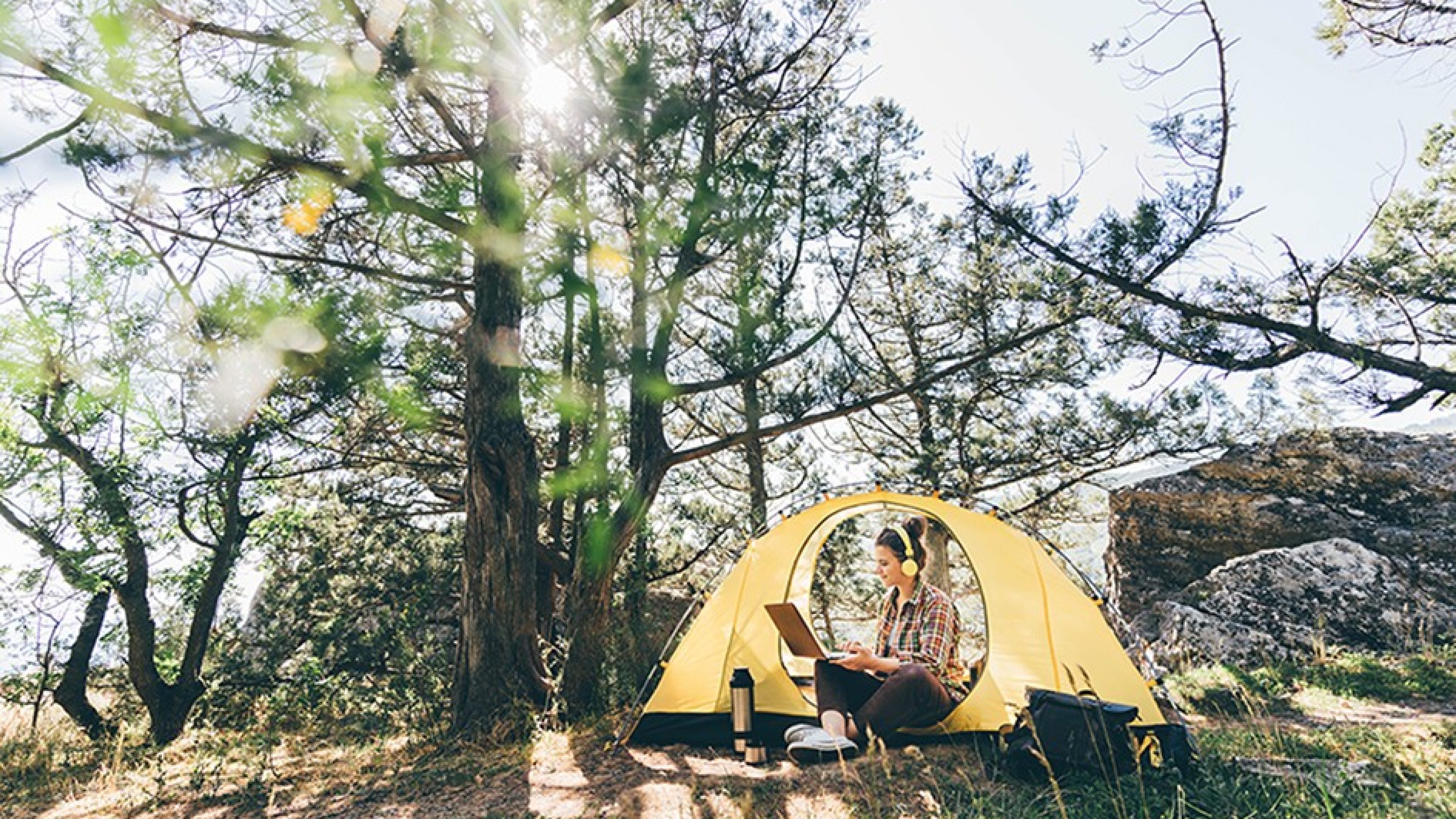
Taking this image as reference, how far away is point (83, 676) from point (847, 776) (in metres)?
7.85

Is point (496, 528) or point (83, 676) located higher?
point (496, 528)

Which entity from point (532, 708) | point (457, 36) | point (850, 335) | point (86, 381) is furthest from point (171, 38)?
point (850, 335)

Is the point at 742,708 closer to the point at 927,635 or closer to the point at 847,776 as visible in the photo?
the point at 847,776

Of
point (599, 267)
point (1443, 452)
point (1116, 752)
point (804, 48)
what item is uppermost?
point (804, 48)

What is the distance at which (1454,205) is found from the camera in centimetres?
1050

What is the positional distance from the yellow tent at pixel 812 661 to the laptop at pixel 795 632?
1.84ft

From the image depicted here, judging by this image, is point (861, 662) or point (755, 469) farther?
point (755, 469)

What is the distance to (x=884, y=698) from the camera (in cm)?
428

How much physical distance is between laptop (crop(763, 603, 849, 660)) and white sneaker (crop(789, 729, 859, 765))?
0.46m

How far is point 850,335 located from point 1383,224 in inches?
300

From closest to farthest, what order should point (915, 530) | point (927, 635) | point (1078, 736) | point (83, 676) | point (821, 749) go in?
point (1078, 736) < point (821, 749) < point (927, 635) < point (915, 530) < point (83, 676)

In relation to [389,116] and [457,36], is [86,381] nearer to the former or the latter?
[389,116]

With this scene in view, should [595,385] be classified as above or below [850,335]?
below

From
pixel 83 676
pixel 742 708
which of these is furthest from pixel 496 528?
pixel 83 676
